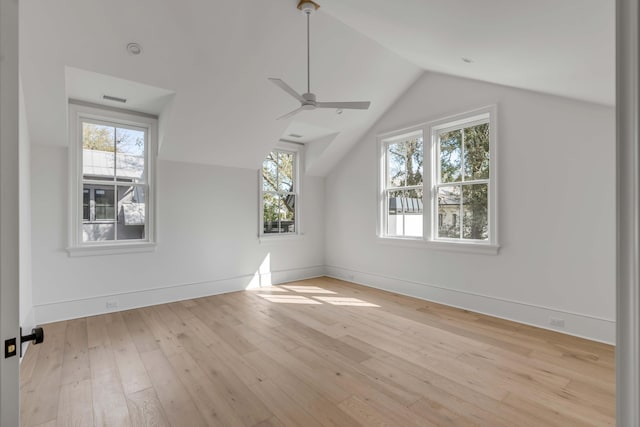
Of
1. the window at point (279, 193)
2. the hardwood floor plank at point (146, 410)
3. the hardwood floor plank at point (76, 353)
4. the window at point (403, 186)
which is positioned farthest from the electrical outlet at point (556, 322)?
the hardwood floor plank at point (76, 353)

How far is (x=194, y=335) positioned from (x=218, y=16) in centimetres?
325

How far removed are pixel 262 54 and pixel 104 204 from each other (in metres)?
2.85

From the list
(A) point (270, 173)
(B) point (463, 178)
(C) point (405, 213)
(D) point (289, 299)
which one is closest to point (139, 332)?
(D) point (289, 299)

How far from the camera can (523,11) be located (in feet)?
6.22

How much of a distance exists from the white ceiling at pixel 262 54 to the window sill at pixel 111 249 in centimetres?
127

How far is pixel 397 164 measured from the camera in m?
5.12

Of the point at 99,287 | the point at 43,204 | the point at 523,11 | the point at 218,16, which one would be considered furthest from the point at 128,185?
the point at 523,11

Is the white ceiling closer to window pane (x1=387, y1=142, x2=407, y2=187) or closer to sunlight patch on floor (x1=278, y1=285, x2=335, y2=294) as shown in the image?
window pane (x1=387, y1=142, x2=407, y2=187)

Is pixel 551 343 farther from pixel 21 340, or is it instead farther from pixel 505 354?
pixel 21 340

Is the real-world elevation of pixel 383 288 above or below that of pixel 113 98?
below

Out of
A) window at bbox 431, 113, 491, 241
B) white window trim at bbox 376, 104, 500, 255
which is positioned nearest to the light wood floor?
white window trim at bbox 376, 104, 500, 255

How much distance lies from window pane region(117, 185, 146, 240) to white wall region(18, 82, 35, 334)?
95cm
